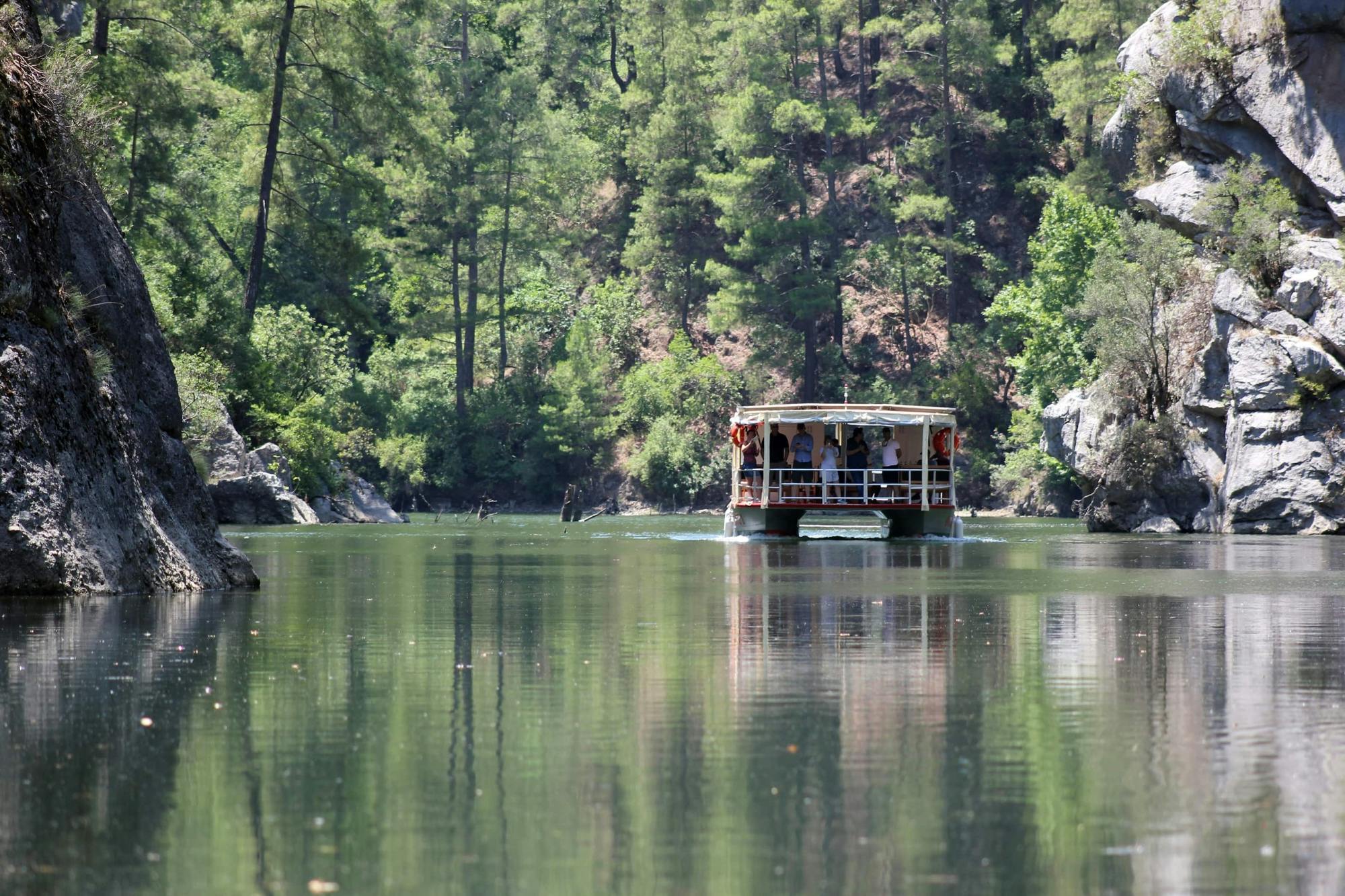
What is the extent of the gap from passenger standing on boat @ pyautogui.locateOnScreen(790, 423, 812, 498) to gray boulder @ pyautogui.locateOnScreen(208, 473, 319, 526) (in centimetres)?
1406

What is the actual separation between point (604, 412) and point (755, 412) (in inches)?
1697

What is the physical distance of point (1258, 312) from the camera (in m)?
46.2

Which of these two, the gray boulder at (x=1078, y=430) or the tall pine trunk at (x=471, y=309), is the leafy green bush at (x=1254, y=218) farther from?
the tall pine trunk at (x=471, y=309)

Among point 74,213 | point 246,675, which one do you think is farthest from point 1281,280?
point 246,675

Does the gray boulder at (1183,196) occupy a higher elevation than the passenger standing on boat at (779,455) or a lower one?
higher

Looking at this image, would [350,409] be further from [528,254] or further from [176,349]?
[176,349]

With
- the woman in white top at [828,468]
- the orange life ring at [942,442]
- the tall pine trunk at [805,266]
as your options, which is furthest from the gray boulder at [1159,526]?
the tall pine trunk at [805,266]

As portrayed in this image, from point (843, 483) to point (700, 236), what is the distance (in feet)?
164

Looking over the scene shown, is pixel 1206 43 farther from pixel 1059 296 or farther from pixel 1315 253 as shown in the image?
pixel 1059 296

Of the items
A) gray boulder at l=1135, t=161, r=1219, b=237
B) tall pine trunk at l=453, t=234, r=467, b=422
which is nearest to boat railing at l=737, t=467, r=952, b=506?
gray boulder at l=1135, t=161, r=1219, b=237

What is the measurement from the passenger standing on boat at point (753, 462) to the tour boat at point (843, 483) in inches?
1.4

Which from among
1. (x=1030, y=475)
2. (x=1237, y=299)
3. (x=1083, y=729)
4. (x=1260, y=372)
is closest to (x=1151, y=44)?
(x=1237, y=299)

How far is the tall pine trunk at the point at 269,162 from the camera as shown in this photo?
53438 mm

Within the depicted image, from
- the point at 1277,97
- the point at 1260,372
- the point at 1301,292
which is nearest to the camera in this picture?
the point at 1301,292
